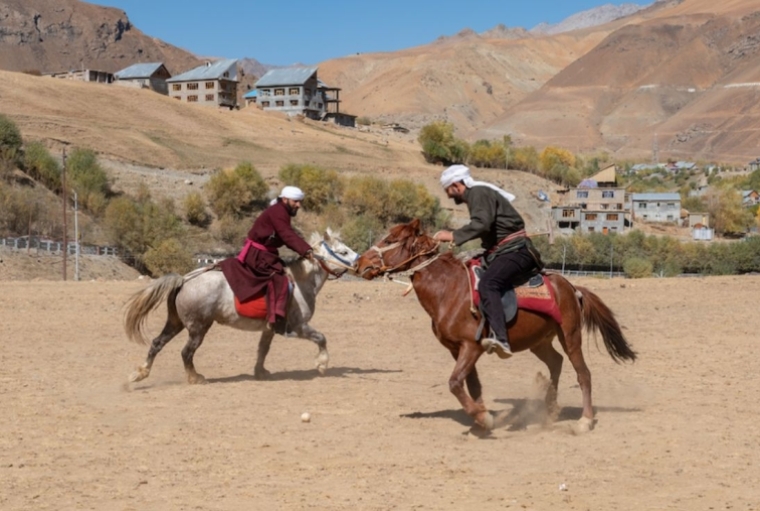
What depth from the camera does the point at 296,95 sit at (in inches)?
4798

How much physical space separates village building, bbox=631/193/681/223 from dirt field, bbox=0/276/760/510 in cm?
7889

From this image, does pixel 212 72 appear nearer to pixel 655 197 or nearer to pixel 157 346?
pixel 655 197

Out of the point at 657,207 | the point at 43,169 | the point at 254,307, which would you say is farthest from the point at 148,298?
the point at 657,207

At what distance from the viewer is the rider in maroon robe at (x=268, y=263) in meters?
12.6

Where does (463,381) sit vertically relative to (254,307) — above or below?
below

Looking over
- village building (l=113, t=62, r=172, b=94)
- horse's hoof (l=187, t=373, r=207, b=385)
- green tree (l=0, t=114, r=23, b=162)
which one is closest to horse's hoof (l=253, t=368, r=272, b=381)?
horse's hoof (l=187, t=373, r=207, b=385)

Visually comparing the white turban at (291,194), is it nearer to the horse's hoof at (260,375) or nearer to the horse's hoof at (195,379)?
the horse's hoof at (260,375)

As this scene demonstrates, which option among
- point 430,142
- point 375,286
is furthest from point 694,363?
point 430,142

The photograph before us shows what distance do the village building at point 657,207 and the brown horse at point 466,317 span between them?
85.5 meters

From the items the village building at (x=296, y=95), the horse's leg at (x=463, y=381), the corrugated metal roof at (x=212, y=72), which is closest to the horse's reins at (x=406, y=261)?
the horse's leg at (x=463, y=381)

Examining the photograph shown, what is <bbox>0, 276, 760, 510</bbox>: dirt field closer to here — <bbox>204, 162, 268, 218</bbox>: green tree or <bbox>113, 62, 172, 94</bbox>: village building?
<bbox>204, 162, 268, 218</bbox>: green tree

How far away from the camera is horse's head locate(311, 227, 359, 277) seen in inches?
511

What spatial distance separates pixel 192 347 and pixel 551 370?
446 cm

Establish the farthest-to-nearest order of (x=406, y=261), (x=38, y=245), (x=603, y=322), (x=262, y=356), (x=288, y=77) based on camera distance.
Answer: (x=288, y=77) < (x=38, y=245) < (x=262, y=356) < (x=603, y=322) < (x=406, y=261)
